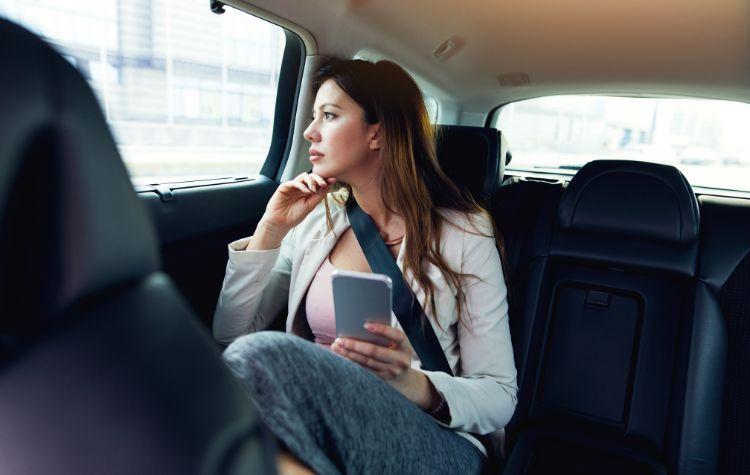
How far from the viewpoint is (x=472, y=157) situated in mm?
2037

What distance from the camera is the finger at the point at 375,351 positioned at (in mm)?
1093

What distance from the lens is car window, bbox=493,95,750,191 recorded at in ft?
9.92

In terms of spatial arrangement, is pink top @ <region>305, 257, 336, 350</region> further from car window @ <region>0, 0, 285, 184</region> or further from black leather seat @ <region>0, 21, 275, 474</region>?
black leather seat @ <region>0, 21, 275, 474</region>

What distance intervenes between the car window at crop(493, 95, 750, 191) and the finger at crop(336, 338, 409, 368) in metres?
1.98

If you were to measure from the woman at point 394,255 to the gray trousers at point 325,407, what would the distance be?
0.17m

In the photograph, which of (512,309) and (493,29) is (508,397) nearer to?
(512,309)

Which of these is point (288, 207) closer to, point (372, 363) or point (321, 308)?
point (321, 308)

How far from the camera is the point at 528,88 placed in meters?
3.23

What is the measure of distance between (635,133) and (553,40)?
1.07m

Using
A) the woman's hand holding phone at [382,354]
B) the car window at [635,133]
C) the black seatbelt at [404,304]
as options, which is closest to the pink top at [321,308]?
the black seatbelt at [404,304]

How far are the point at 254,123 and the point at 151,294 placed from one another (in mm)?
1807

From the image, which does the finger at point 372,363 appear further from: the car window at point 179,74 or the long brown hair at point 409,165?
the car window at point 179,74

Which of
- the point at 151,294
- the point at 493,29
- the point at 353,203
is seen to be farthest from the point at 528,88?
the point at 151,294

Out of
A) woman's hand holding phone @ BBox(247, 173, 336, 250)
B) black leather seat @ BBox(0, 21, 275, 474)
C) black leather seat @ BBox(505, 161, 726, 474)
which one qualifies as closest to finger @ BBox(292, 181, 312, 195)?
woman's hand holding phone @ BBox(247, 173, 336, 250)
